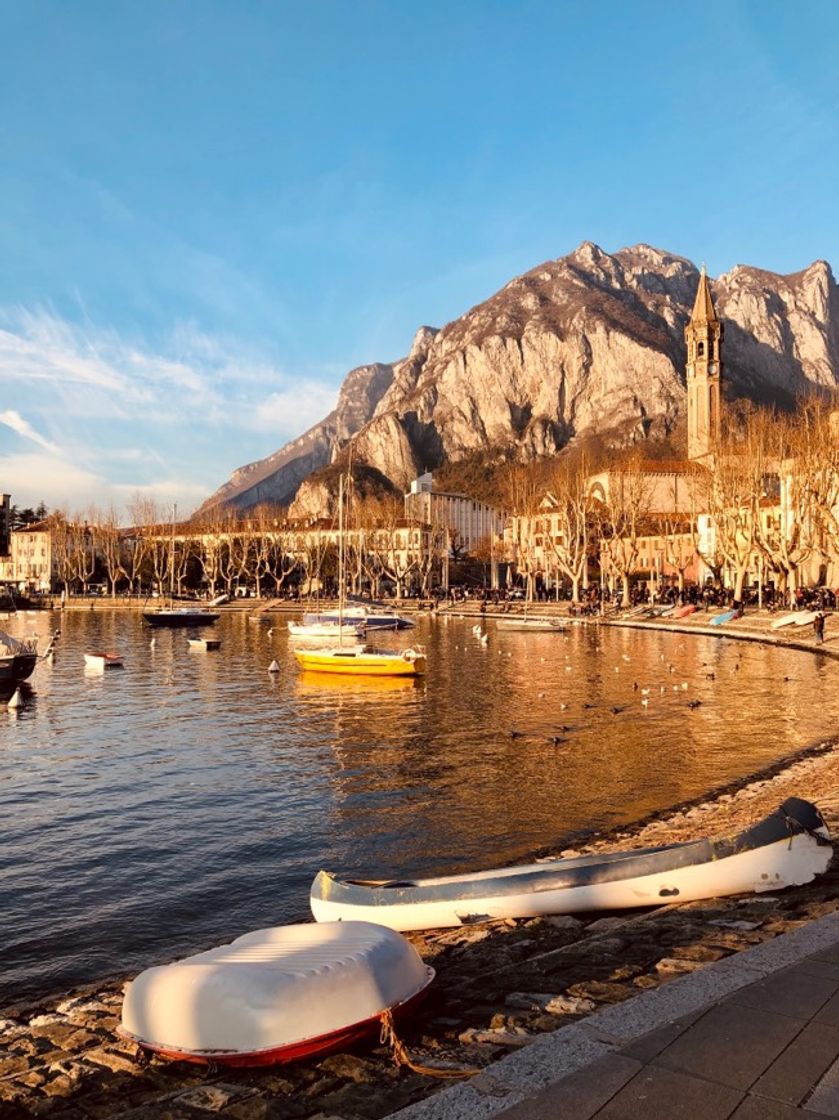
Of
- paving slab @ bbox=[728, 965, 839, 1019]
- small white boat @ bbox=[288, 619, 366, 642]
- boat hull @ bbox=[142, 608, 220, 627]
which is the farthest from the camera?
boat hull @ bbox=[142, 608, 220, 627]


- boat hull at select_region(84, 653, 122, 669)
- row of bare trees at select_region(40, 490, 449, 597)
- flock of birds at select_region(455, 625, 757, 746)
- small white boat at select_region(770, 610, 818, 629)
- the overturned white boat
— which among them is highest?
row of bare trees at select_region(40, 490, 449, 597)

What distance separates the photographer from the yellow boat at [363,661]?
136 ft

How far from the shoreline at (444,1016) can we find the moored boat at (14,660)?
31.6 meters

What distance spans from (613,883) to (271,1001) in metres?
5.54

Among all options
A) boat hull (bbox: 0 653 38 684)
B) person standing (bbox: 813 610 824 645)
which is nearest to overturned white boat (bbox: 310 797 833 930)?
boat hull (bbox: 0 653 38 684)

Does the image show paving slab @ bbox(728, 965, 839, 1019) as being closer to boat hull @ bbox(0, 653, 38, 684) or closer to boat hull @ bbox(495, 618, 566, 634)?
boat hull @ bbox(0, 653, 38, 684)

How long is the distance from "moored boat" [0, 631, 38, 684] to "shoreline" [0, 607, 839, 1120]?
104ft

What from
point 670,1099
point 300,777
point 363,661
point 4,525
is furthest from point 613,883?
point 4,525

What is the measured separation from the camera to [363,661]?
42.5 meters

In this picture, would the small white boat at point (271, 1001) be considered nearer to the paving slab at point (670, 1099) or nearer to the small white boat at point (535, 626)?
the paving slab at point (670, 1099)

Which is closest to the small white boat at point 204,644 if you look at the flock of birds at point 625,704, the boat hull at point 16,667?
the boat hull at point 16,667

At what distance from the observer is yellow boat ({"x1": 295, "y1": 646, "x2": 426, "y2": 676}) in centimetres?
4144

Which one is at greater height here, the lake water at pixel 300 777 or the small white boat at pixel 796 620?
the small white boat at pixel 796 620

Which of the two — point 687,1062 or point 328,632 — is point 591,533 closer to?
point 328,632
